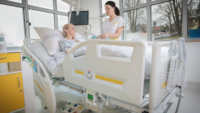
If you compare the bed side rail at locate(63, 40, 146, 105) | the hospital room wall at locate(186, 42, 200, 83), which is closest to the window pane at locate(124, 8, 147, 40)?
the hospital room wall at locate(186, 42, 200, 83)

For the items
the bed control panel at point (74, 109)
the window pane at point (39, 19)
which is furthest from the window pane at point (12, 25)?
the bed control panel at point (74, 109)

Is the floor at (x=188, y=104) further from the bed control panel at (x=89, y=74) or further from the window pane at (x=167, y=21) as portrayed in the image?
the window pane at (x=167, y=21)

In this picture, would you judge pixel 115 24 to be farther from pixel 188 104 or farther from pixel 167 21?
pixel 167 21

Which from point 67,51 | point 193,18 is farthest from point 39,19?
point 193,18

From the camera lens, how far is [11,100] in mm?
1490

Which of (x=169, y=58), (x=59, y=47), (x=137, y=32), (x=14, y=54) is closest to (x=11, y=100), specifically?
(x=14, y=54)

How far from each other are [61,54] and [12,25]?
95.4 inches

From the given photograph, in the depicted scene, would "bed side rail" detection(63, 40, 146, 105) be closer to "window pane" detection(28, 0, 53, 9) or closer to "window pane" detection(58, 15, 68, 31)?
"window pane" detection(28, 0, 53, 9)

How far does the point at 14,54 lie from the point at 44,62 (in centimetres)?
36

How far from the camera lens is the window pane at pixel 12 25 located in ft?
9.92

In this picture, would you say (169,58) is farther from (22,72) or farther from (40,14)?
(40,14)

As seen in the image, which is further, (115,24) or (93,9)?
(93,9)

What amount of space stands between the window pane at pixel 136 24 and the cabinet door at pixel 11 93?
10.3ft

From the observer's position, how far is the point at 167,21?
3164 millimetres
